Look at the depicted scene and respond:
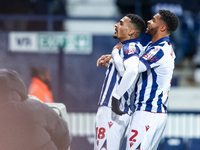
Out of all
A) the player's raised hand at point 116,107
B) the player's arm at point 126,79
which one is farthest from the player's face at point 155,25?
the player's raised hand at point 116,107

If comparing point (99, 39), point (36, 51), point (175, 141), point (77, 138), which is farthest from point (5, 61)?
point (175, 141)

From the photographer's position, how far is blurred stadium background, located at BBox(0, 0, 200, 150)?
594cm

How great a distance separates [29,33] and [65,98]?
183 cm

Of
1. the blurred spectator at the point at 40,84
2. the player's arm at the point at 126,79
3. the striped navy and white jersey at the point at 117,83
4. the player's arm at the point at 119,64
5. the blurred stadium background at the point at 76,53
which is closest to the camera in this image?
the player's arm at the point at 126,79

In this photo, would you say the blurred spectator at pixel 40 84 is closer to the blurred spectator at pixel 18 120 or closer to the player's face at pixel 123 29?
the player's face at pixel 123 29

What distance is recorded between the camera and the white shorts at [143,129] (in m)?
2.72

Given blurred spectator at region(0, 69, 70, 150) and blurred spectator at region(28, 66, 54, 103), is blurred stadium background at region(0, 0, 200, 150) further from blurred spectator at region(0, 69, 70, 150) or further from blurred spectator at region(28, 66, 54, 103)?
blurred spectator at region(0, 69, 70, 150)

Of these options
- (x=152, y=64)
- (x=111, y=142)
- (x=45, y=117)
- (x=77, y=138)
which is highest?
(x=152, y=64)

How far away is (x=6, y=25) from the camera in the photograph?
8.38 metres

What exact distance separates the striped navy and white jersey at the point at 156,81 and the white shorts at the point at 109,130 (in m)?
0.22

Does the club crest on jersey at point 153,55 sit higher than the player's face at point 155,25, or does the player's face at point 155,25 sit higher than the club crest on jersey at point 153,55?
the player's face at point 155,25

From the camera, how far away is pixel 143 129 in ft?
8.97

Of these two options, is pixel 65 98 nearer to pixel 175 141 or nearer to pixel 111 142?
pixel 175 141

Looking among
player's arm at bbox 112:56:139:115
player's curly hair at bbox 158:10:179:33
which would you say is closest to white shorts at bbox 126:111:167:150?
player's arm at bbox 112:56:139:115
